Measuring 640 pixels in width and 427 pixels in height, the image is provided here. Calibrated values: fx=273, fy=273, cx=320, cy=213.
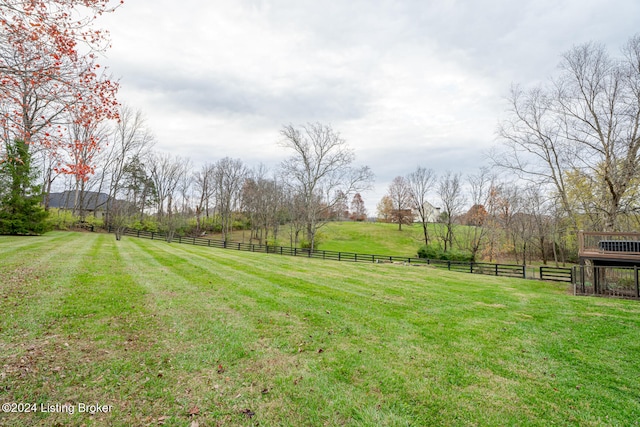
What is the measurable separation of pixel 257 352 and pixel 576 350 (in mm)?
6061

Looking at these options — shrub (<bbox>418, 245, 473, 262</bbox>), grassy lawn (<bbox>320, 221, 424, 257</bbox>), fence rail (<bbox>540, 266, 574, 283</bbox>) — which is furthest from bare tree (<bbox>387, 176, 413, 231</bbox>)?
fence rail (<bbox>540, 266, 574, 283</bbox>)

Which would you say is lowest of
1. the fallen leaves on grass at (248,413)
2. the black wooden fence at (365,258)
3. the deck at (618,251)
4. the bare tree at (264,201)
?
the black wooden fence at (365,258)

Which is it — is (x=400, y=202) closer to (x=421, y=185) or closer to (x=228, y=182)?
(x=421, y=185)

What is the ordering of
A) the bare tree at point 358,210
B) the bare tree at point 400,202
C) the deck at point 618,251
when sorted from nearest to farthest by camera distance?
the deck at point 618,251 → the bare tree at point 400,202 → the bare tree at point 358,210

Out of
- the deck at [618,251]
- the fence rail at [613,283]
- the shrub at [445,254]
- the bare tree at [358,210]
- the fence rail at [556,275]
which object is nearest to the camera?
the fence rail at [613,283]

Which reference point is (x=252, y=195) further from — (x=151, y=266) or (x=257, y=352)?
(x=257, y=352)

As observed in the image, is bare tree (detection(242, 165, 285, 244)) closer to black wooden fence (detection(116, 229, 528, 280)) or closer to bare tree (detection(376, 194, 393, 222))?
black wooden fence (detection(116, 229, 528, 280))

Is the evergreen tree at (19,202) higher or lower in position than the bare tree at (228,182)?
lower

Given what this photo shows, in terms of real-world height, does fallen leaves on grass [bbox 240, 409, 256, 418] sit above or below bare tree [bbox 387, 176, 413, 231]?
below

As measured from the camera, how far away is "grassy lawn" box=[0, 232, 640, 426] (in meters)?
3.27

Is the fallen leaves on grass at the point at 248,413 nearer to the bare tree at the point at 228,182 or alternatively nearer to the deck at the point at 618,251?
the deck at the point at 618,251

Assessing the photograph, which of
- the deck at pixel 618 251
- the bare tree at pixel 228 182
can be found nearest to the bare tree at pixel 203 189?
the bare tree at pixel 228 182

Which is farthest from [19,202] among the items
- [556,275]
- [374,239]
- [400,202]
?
[400,202]

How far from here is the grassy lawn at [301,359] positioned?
3.27 meters
